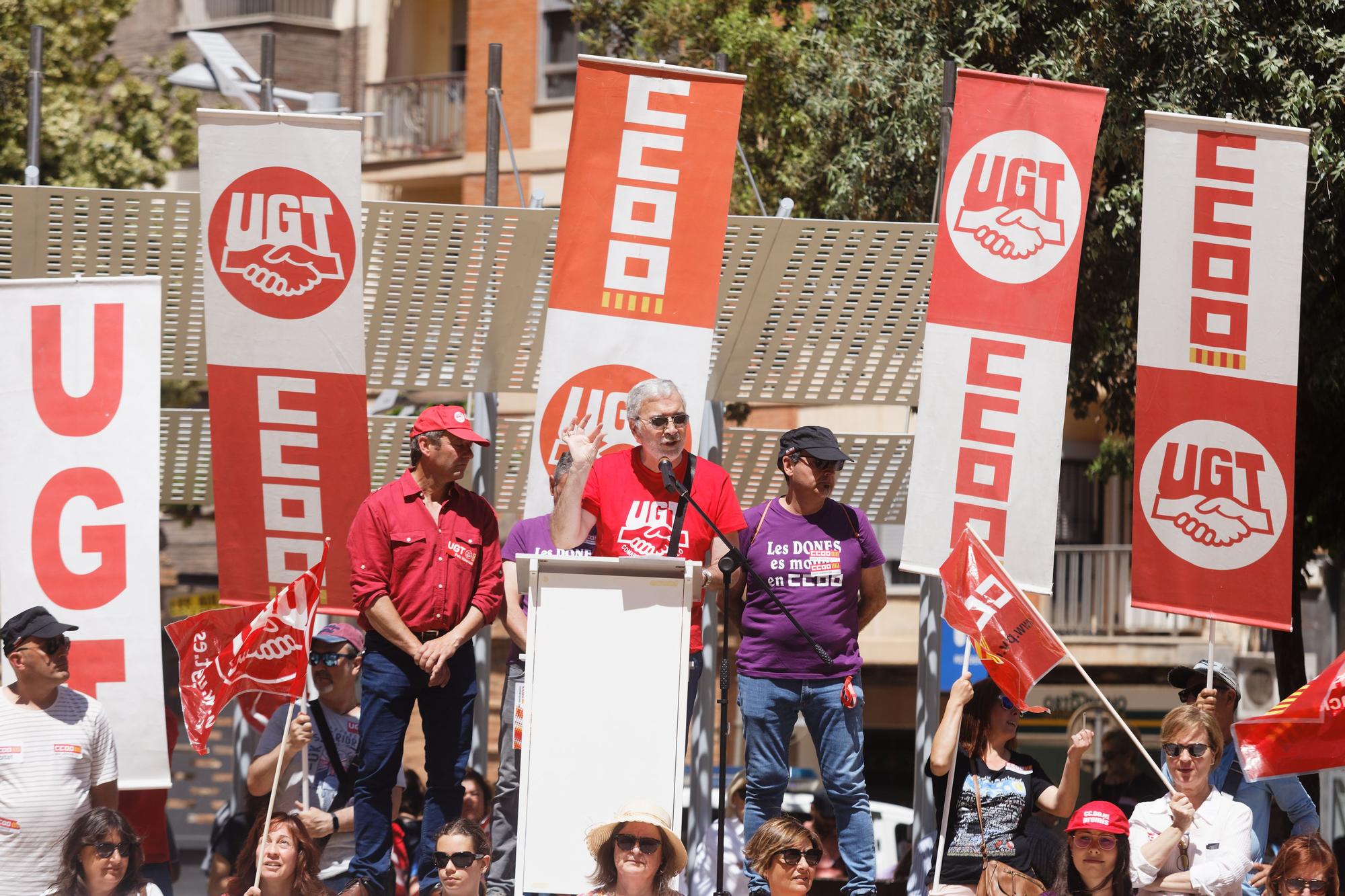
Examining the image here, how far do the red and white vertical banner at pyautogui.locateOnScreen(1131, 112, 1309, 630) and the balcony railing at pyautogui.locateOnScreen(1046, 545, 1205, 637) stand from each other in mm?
14803

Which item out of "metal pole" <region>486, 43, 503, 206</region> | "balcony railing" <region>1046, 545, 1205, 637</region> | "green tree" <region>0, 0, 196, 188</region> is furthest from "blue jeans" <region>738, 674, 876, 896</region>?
"balcony railing" <region>1046, 545, 1205, 637</region>

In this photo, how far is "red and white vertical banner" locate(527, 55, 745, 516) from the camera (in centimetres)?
845

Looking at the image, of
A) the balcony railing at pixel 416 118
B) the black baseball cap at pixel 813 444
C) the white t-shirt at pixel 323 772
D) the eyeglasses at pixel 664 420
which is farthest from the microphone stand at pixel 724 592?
the balcony railing at pixel 416 118

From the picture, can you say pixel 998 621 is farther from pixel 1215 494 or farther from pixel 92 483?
pixel 92 483

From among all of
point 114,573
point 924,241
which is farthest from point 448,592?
point 924,241

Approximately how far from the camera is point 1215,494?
855cm

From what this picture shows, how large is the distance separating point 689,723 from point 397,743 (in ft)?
3.79

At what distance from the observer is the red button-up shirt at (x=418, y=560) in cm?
746

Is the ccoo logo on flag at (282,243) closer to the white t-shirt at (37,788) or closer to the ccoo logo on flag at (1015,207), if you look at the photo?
the white t-shirt at (37,788)

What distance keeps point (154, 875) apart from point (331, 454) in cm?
192

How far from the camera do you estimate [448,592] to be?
750cm

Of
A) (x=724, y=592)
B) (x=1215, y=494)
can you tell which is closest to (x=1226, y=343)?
(x=1215, y=494)

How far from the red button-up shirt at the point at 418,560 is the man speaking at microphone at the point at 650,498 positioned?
51 centimetres

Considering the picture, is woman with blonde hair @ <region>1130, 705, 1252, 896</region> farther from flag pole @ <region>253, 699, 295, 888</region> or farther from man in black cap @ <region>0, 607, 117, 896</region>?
man in black cap @ <region>0, 607, 117, 896</region>
